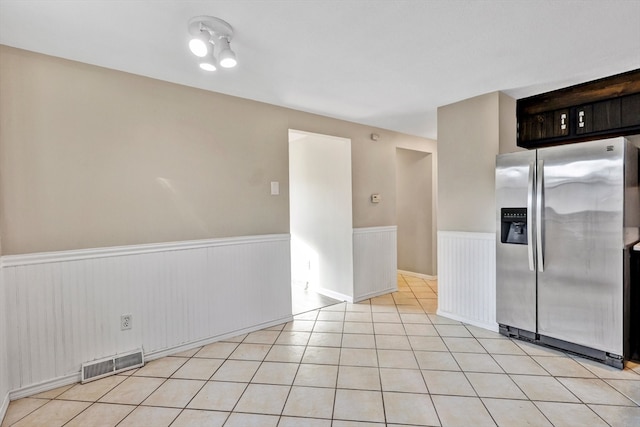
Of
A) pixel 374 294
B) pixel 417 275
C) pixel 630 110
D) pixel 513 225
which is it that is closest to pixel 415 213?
pixel 417 275

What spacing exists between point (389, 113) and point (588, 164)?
1.94 m

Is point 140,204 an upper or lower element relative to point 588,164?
lower

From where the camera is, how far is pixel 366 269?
416 centimetres

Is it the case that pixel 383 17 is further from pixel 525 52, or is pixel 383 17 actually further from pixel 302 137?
pixel 302 137

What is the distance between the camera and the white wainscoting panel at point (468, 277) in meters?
3.04

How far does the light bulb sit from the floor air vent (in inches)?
90.0

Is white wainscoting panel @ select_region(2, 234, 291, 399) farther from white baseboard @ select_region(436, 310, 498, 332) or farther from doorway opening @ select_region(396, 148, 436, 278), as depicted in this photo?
doorway opening @ select_region(396, 148, 436, 278)

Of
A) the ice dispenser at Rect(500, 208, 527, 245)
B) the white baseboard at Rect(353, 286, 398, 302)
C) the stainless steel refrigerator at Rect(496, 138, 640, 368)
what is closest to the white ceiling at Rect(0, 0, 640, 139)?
the stainless steel refrigerator at Rect(496, 138, 640, 368)

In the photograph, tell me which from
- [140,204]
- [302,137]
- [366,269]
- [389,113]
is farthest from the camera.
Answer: [302,137]

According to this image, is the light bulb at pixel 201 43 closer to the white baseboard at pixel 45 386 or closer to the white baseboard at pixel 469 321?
the white baseboard at pixel 45 386

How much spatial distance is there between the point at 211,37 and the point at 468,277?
312 centimetres

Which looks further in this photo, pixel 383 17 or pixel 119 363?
pixel 119 363

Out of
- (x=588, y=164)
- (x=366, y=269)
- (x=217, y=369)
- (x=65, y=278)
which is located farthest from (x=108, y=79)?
(x=588, y=164)

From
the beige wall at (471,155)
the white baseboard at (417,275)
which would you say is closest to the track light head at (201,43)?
the beige wall at (471,155)
